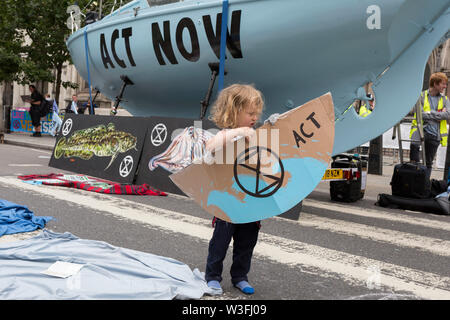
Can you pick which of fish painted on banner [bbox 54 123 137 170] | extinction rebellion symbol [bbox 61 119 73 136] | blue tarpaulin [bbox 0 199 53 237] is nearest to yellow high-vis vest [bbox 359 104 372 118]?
fish painted on banner [bbox 54 123 137 170]

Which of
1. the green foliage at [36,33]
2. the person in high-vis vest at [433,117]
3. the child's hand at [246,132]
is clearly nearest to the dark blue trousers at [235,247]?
the child's hand at [246,132]

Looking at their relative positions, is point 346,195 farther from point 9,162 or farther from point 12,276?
point 9,162

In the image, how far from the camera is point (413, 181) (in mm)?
7211

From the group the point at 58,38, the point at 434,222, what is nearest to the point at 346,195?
the point at 434,222

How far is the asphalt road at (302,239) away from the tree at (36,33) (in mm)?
16678

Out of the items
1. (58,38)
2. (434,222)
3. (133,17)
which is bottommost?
(434,222)

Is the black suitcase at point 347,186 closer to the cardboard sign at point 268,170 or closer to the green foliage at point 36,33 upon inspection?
the cardboard sign at point 268,170

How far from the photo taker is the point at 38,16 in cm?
2280

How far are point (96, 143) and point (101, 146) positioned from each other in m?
0.16

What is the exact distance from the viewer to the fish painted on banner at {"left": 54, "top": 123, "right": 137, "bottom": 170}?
314 inches

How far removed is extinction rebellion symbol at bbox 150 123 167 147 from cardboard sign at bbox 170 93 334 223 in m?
4.28

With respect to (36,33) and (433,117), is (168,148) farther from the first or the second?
(36,33)

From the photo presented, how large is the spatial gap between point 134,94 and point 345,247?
6632mm

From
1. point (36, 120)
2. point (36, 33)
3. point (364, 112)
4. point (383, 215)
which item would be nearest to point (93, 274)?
point (383, 215)
